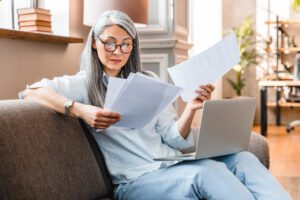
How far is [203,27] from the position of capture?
5750mm

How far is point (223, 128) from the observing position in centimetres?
140

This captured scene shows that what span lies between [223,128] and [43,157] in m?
0.58

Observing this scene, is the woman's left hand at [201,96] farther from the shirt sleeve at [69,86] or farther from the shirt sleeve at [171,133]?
the shirt sleeve at [69,86]

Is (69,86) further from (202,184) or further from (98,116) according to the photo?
(202,184)

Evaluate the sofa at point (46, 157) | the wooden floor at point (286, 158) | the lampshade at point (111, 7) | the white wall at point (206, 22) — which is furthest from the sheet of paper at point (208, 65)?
the white wall at point (206, 22)

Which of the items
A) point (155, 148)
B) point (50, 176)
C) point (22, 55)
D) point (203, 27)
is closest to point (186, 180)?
point (155, 148)

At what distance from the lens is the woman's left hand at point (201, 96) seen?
59.3 inches

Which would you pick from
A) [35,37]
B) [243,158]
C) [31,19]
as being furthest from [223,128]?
[31,19]

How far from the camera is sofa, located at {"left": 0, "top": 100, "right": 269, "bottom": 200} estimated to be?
1057mm

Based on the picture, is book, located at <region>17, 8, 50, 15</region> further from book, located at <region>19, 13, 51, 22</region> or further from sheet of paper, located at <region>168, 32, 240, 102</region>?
sheet of paper, located at <region>168, 32, 240, 102</region>

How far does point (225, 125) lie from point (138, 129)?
1.02 ft

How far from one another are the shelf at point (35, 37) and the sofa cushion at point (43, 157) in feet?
1.94

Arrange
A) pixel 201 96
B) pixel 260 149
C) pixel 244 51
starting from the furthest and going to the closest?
pixel 244 51 < pixel 260 149 < pixel 201 96

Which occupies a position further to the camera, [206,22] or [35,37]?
[206,22]
